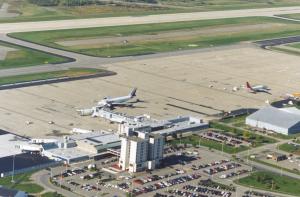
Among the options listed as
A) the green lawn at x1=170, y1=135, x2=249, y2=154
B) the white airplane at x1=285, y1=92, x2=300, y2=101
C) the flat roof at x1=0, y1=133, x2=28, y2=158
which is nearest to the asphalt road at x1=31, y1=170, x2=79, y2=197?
the flat roof at x1=0, y1=133, x2=28, y2=158

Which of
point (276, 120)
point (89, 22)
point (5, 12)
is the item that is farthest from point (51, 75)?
point (5, 12)

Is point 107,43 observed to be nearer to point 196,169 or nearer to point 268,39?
point 268,39

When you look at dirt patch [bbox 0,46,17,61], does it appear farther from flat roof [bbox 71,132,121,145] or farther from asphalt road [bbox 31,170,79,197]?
asphalt road [bbox 31,170,79,197]

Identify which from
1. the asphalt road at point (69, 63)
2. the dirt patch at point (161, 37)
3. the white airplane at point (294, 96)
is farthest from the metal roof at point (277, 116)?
the dirt patch at point (161, 37)

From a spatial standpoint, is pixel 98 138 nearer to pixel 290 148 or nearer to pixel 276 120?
pixel 290 148

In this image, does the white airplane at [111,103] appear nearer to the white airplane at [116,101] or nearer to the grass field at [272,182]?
the white airplane at [116,101]

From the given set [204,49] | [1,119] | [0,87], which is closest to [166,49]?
A: [204,49]

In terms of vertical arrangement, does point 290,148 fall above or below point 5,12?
below
